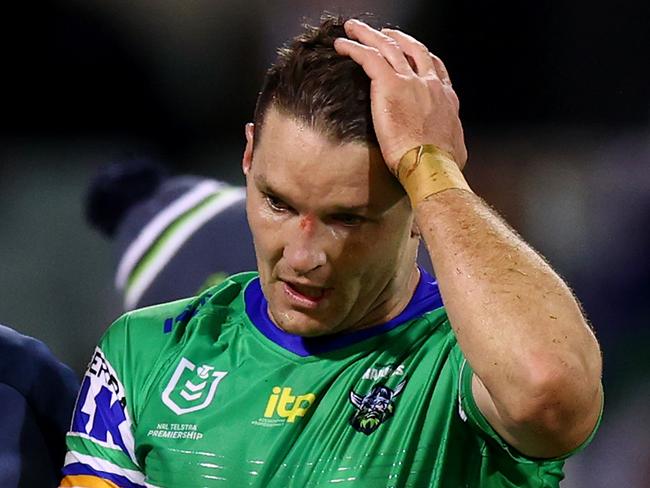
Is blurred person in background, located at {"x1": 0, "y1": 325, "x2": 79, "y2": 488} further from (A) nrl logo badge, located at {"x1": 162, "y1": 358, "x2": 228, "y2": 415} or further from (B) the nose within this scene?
(B) the nose

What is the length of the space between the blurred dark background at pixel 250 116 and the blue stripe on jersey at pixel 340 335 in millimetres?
1105

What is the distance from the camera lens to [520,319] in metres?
1.18

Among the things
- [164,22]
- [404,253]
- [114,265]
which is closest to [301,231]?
[404,253]

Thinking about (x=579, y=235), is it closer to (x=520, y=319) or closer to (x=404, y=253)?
(x=404, y=253)

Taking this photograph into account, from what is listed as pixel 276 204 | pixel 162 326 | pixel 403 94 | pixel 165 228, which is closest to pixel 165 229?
pixel 165 228

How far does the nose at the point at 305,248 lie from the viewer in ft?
4.52

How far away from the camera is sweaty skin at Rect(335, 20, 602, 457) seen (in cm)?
117

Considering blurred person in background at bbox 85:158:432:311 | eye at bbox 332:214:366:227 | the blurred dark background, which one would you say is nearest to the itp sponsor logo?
eye at bbox 332:214:366:227

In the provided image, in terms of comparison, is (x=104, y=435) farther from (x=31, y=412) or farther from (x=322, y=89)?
(x=322, y=89)

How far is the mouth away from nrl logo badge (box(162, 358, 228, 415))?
0.17 m

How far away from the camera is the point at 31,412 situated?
1.68 m

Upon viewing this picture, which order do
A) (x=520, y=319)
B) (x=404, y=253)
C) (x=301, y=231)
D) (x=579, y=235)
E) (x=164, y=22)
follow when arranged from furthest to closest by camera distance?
(x=164, y=22) < (x=579, y=235) < (x=404, y=253) < (x=301, y=231) < (x=520, y=319)

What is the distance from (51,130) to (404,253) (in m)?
1.48

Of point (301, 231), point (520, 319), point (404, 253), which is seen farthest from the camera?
point (404, 253)
